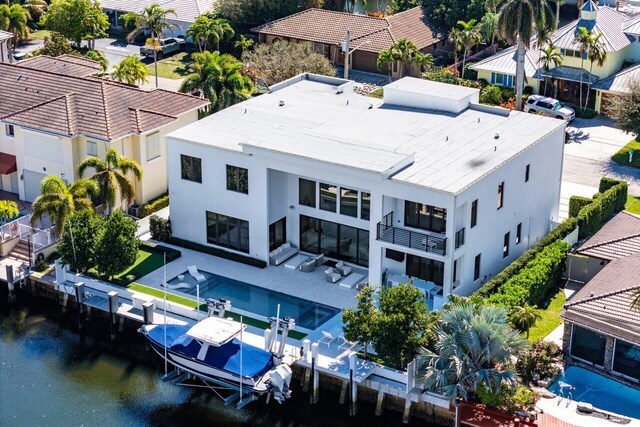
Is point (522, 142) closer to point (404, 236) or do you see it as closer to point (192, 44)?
point (404, 236)

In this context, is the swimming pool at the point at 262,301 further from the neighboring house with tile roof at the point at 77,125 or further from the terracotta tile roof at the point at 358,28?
the terracotta tile roof at the point at 358,28

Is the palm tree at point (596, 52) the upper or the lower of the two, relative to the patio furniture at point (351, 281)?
upper

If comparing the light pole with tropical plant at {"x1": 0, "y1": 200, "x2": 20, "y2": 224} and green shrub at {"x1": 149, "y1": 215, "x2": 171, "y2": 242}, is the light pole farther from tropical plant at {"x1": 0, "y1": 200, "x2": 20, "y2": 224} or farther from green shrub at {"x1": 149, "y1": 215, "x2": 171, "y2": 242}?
tropical plant at {"x1": 0, "y1": 200, "x2": 20, "y2": 224}

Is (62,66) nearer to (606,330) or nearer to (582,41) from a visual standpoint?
(582,41)

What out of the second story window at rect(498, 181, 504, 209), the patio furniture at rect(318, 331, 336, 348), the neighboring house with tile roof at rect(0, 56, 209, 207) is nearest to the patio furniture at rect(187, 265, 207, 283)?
the patio furniture at rect(318, 331, 336, 348)

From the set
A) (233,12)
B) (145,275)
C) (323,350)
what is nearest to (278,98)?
(145,275)

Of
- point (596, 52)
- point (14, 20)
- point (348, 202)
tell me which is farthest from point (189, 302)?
point (14, 20)

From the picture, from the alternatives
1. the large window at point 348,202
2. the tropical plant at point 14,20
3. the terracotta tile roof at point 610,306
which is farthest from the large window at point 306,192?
the tropical plant at point 14,20
